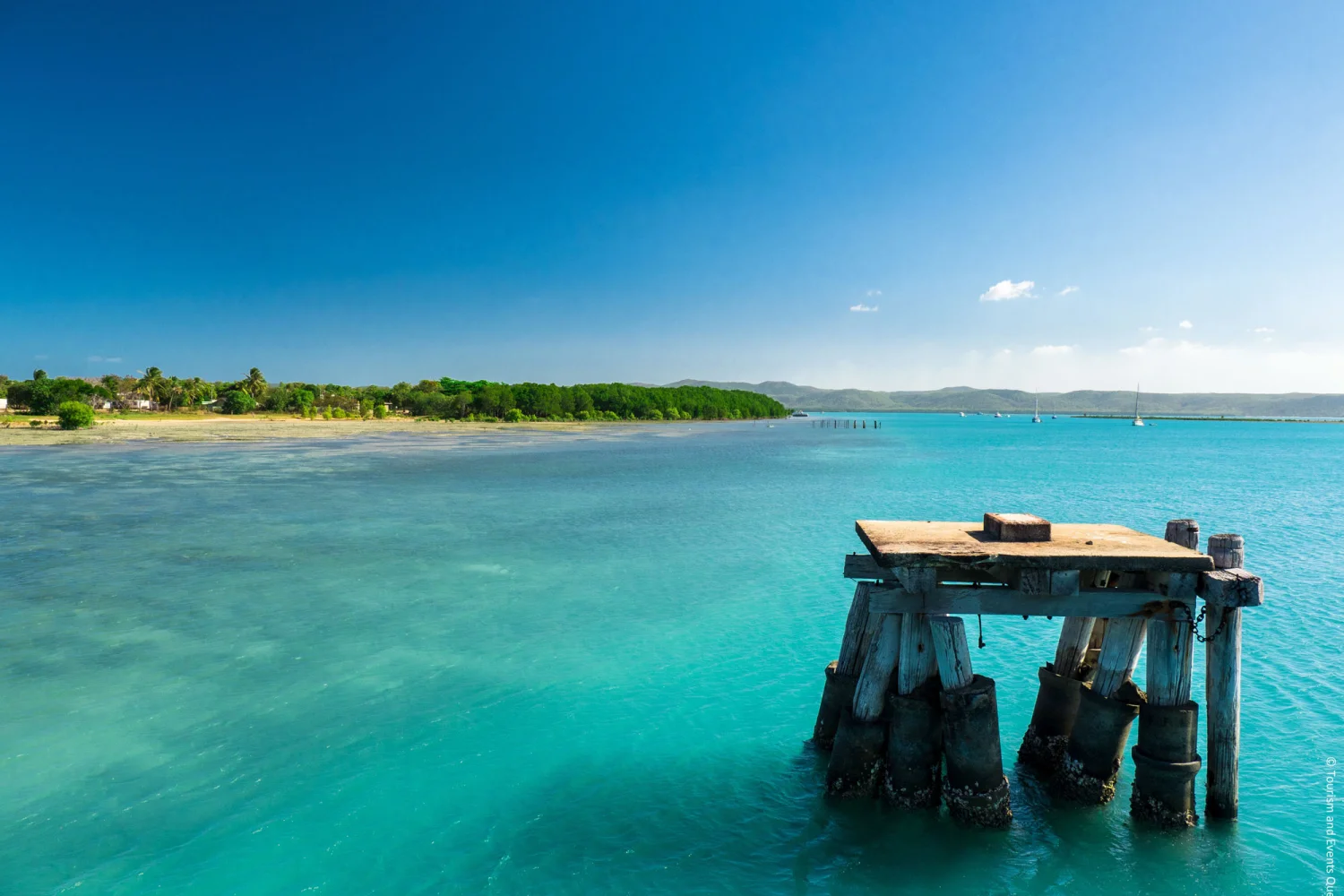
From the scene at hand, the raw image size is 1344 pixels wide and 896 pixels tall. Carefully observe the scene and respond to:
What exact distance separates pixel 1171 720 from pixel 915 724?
98.8 inches

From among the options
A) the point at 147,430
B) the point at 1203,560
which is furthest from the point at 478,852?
the point at 147,430

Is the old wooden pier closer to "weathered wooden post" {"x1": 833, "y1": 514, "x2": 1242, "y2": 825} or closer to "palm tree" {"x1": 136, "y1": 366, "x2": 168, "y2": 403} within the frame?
"weathered wooden post" {"x1": 833, "y1": 514, "x2": 1242, "y2": 825}

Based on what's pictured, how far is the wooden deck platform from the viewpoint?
6695 millimetres

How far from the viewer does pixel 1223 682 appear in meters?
6.99

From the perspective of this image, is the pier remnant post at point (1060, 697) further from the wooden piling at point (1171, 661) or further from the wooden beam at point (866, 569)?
the wooden beam at point (866, 569)

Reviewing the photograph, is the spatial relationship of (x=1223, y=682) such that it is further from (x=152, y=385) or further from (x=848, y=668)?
(x=152, y=385)

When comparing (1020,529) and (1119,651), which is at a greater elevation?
(1020,529)

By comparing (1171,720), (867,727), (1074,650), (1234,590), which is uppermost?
(1234,590)

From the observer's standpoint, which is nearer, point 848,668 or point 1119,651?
point 1119,651

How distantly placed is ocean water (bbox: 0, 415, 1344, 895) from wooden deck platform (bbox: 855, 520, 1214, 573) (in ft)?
9.62

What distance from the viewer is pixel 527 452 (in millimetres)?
67062

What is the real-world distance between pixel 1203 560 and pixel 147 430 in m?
99.8

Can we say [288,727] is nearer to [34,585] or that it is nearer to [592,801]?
[592,801]

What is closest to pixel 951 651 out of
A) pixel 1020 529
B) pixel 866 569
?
pixel 866 569
